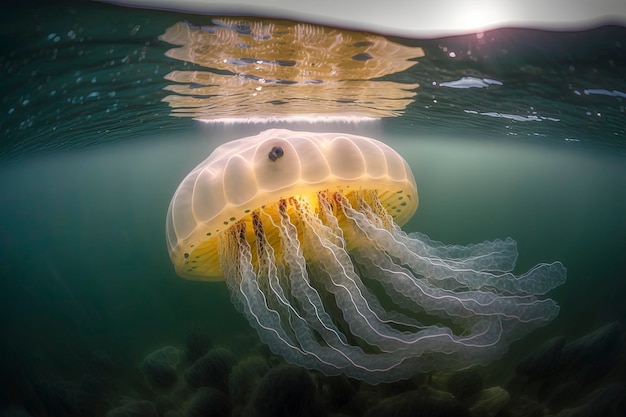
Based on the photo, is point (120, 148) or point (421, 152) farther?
point (421, 152)

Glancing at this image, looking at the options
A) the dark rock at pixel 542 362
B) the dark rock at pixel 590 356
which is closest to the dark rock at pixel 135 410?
the dark rock at pixel 542 362

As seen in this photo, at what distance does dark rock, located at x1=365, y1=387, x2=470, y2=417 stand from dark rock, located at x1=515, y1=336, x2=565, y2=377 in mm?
1056

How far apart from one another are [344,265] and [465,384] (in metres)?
1.35

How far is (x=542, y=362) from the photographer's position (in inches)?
130

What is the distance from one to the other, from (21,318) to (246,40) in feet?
21.5

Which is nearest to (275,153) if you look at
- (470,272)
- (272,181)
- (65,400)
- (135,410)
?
(272,181)

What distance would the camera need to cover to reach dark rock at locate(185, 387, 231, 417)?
9.25ft

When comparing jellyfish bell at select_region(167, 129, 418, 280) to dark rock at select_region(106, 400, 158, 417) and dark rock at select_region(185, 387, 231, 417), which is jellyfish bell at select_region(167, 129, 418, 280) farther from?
dark rock at select_region(106, 400, 158, 417)

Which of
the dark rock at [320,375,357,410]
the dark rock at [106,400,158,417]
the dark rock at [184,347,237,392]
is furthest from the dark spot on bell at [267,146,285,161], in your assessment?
the dark rock at [106,400,158,417]

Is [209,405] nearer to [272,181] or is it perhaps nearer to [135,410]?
[135,410]

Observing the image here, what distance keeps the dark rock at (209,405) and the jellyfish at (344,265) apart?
722 mm

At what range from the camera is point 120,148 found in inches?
400

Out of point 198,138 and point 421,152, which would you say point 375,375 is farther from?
point 421,152

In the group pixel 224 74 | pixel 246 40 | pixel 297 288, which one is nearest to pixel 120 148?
pixel 224 74
